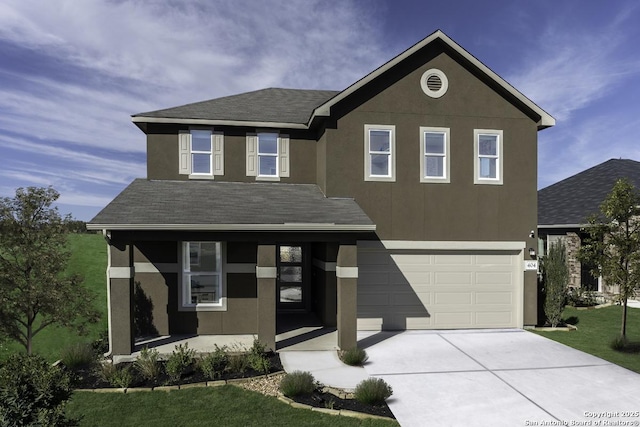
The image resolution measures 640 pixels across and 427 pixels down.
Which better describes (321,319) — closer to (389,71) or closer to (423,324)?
(423,324)

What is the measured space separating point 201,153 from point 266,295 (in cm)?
590

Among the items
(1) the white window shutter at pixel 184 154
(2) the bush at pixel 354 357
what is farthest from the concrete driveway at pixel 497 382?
(1) the white window shutter at pixel 184 154

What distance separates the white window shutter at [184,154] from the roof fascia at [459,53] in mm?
4269

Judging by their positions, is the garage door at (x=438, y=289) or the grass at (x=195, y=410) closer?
the grass at (x=195, y=410)

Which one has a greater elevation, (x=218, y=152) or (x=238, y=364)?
(x=218, y=152)

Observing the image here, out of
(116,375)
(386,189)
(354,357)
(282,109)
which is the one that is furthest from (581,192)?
(116,375)

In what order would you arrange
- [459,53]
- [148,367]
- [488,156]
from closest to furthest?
[148,367]
[459,53]
[488,156]

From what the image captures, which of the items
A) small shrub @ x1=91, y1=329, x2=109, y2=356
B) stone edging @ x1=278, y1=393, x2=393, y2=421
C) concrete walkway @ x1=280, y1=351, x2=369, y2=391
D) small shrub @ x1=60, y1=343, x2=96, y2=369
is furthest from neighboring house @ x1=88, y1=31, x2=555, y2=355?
stone edging @ x1=278, y1=393, x2=393, y2=421

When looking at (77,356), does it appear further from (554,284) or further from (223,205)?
(554,284)

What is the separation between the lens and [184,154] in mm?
13539

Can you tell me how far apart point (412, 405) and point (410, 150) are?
797 cm

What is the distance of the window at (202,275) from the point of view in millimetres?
12344

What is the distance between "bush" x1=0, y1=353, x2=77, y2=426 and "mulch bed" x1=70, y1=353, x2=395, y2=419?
58.6 inches

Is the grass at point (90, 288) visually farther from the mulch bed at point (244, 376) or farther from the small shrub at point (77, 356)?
the mulch bed at point (244, 376)
